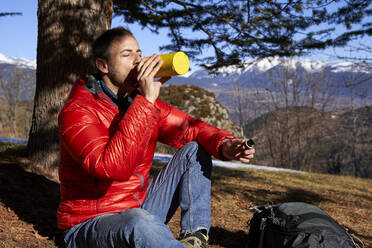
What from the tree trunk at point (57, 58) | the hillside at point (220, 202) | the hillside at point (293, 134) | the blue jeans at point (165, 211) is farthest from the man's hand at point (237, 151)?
the hillside at point (293, 134)

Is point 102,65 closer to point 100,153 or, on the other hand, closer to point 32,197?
point 100,153

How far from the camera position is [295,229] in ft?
6.43

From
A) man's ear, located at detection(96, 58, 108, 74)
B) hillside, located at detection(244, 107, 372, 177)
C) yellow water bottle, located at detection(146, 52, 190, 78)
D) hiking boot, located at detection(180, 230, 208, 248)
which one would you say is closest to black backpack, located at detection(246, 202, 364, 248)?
hiking boot, located at detection(180, 230, 208, 248)

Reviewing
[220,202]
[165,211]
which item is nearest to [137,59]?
[165,211]

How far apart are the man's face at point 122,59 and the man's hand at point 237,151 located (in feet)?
2.57

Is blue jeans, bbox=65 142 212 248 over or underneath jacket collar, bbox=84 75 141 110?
underneath

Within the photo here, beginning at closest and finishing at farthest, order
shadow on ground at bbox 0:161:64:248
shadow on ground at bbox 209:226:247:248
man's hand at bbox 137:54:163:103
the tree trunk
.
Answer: man's hand at bbox 137:54:163:103
shadow on ground at bbox 0:161:64:248
shadow on ground at bbox 209:226:247:248
the tree trunk

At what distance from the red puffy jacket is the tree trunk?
2295mm

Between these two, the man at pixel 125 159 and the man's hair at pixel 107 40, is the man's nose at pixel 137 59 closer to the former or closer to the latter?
the man at pixel 125 159

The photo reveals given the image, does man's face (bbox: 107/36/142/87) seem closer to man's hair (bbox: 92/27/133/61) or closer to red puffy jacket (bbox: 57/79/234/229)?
man's hair (bbox: 92/27/133/61)

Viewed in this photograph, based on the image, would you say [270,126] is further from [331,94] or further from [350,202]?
[350,202]

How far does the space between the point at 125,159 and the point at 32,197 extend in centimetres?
218

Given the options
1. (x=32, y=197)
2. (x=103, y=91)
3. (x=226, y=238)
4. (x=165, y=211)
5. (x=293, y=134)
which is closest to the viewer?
(x=103, y=91)

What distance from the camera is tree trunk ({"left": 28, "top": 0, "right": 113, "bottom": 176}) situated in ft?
12.8
